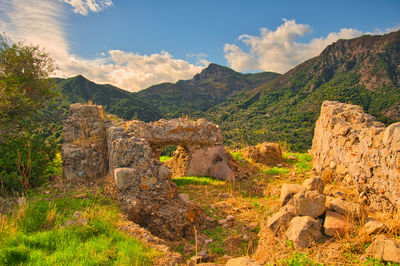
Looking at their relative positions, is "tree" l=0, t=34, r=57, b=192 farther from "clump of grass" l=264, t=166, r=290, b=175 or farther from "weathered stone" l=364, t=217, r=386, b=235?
"clump of grass" l=264, t=166, r=290, b=175

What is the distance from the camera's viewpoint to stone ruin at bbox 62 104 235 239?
16.7ft

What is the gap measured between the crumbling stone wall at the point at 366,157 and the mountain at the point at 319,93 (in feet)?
90.7

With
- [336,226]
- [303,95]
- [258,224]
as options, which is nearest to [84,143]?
[258,224]

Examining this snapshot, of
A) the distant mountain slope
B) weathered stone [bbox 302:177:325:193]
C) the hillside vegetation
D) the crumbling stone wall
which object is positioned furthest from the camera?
the distant mountain slope

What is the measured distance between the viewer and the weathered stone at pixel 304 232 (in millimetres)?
3514

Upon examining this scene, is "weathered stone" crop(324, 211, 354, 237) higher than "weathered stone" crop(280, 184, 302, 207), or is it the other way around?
"weathered stone" crop(280, 184, 302, 207)

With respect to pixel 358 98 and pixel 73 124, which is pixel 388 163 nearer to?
pixel 73 124

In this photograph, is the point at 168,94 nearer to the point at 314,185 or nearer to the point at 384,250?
the point at 314,185

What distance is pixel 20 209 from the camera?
4137 mm

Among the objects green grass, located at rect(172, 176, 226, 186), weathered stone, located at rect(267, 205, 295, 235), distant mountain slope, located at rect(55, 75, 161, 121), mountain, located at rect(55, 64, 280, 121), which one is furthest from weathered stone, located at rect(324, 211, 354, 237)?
distant mountain slope, located at rect(55, 75, 161, 121)

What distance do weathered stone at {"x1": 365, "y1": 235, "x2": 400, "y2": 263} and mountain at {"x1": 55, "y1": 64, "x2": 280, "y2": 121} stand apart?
1043 cm

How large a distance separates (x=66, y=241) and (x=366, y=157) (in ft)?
20.9

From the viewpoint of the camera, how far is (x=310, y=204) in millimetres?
3947

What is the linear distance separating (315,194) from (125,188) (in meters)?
4.18
